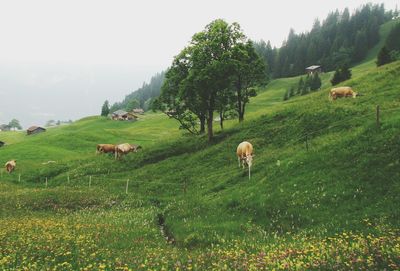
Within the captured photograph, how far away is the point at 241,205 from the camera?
23.2 metres

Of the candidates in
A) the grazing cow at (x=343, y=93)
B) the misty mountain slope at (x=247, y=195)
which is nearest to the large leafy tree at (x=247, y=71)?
the misty mountain slope at (x=247, y=195)

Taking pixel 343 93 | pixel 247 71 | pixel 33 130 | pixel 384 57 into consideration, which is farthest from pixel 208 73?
pixel 33 130

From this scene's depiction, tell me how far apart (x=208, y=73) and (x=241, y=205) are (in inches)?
1061

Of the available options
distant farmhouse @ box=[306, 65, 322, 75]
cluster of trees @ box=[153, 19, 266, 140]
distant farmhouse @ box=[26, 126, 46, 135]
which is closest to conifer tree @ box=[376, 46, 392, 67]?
cluster of trees @ box=[153, 19, 266, 140]

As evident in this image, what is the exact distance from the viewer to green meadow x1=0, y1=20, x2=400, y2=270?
11742mm

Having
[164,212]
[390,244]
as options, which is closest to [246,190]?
[164,212]

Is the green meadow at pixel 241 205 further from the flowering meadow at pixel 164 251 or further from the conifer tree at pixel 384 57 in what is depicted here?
the conifer tree at pixel 384 57

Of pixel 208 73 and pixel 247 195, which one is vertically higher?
pixel 208 73

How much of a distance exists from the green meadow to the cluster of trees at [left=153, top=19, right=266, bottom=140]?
5.00 metres

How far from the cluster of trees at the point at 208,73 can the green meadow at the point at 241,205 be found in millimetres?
5001

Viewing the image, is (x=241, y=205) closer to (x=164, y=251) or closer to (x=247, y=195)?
(x=247, y=195)

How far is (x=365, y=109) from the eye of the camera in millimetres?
38250

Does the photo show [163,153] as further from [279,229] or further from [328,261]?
[328,261]

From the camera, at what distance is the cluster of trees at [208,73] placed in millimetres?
48188
